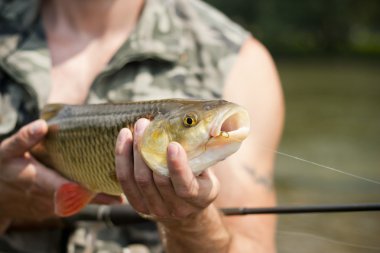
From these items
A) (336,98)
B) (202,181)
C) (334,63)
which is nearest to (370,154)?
(336,98)

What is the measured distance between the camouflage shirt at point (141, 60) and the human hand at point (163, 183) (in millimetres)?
804

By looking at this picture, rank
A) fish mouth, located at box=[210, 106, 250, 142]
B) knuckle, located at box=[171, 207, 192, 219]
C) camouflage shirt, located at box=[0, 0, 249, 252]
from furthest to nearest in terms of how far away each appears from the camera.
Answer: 1. camouflage shirt, located at box=[0, 0, 249, 252]
2. knuckle, located at box=[171, 207, 192, 219]
3. fish mouth, located at box=[210, 106, 250, 142]

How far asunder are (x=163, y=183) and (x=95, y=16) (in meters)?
1.43

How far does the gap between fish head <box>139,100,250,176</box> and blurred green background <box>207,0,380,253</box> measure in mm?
748

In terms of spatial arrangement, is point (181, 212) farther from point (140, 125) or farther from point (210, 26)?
point (210, 26)

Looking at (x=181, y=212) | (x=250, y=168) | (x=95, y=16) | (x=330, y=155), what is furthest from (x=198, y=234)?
(x=330, y=155)

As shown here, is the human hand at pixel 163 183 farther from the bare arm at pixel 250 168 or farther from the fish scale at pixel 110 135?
the bare arm at pixel 250 168

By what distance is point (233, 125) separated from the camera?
1826mm

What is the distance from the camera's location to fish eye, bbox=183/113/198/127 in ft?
6.08

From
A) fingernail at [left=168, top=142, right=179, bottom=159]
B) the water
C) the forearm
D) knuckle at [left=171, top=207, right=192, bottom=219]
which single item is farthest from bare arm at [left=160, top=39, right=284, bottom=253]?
fingernail at [left=168, top=142, right=179, bottom=159]

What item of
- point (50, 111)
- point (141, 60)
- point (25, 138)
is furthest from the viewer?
point (141, 60)

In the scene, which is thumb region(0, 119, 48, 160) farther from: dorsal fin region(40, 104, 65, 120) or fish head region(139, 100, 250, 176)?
fish head region(139, 100, 250, 176)

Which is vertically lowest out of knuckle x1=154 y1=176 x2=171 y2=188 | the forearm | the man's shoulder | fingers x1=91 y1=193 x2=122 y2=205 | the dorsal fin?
fingers x1=91 y1=193 x2=122 y2=205

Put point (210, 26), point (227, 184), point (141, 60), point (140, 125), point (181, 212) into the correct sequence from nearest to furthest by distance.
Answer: point (140, 125)
point (181, 212)
point (227, 184)
point (141, 60)
point (210, 26)
